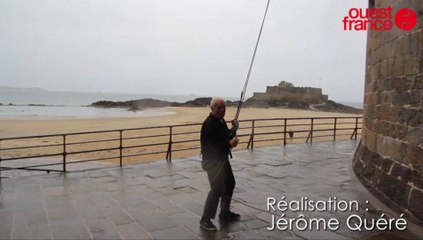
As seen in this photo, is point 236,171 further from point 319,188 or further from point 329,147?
point 329,147

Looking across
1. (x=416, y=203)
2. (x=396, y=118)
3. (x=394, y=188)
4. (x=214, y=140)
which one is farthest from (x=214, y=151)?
(x=396, y=118)

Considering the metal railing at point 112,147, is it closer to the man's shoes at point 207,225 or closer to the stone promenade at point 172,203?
the stone promenade at point 172,203

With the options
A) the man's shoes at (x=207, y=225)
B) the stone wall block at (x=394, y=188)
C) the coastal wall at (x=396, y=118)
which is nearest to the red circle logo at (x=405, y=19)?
the coastal wall at (x=396, y=118)

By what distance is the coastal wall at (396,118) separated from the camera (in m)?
4.61

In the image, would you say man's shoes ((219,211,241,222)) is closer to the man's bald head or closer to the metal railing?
the man's bald head

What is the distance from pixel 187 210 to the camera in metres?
4.96

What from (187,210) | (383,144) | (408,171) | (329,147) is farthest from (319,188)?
(329,147)

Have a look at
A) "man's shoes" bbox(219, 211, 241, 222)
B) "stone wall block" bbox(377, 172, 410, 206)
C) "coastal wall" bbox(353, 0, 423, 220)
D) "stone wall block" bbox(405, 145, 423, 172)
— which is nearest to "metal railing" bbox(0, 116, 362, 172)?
"coastal wall" bbox(353, 0, 423, 220)

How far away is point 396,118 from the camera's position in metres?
5.29

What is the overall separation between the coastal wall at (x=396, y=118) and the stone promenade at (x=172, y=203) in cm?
32

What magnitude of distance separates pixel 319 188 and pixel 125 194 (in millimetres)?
3327

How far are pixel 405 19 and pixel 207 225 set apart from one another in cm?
399

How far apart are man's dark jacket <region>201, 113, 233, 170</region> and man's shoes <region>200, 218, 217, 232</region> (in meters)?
0.65

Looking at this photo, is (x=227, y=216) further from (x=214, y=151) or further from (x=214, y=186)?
(x=214, y=151)
